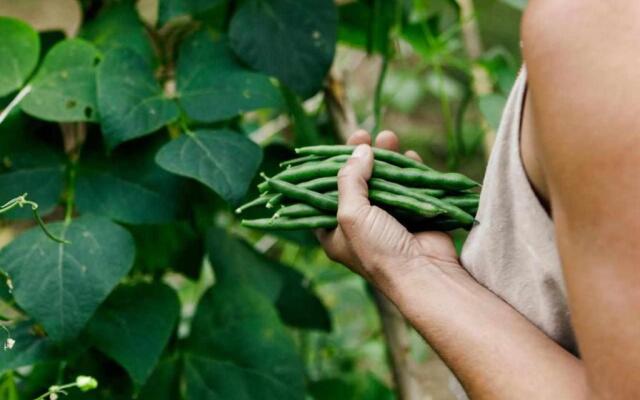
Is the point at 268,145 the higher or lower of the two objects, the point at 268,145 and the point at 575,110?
the lower

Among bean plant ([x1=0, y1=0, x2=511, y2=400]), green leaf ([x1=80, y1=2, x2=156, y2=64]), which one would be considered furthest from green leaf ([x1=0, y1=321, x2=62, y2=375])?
green leaf ([x1=80, y1=2, x2=156, y2=64])

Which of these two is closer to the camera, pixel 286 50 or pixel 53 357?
pixel 53 357

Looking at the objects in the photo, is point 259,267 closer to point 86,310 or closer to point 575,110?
point 86,310

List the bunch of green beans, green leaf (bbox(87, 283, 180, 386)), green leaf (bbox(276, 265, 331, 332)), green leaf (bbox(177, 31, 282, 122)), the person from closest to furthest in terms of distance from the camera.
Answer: the person
the bunch of green beans
green leaf (bbox(87, 283, 180, 386))
green leaf (bbox(177, 31, 282, 122))
green leaf (bbox(276, 265, 331, 332))

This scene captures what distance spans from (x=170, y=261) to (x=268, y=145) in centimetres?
31

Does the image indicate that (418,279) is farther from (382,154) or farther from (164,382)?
(164,382)

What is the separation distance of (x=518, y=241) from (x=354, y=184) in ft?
0.79

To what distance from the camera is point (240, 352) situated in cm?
169

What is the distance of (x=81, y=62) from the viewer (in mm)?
1609

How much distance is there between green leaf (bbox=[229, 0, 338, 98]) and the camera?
1.67 m

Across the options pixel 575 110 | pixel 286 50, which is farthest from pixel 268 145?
pixel 575 110

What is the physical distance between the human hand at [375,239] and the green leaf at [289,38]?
0.45 meters

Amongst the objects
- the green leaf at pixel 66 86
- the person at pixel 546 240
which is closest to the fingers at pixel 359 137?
the person at pixel 546 240

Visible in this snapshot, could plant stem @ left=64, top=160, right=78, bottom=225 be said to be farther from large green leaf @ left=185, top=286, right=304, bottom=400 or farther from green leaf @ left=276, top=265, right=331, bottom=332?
green leaf @ left=276, top=265, right=331, bottom=332
